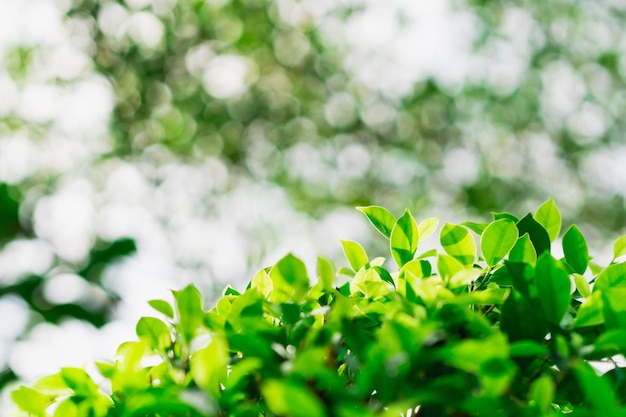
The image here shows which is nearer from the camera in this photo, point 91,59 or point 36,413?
point 36,413

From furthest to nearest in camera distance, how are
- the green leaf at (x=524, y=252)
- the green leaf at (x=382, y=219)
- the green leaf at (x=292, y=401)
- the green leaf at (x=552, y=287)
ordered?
1. the green leaf at (x=382, y=219)
2. the green leaf at (x=524, y=252)
3. the green leaf at (x=552, y=287)
4. the green leaf at (x=292, y=401)

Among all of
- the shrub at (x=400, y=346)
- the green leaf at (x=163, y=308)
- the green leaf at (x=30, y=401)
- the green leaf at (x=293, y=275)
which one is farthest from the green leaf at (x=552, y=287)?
the green leaf at (x=30, y=401)

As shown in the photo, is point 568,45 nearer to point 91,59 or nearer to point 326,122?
point 326,122

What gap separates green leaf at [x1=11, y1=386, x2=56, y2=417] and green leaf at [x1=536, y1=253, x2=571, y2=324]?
51 cm

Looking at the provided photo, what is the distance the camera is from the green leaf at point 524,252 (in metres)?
0.61

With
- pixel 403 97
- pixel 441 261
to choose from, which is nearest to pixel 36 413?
pixel 441 261

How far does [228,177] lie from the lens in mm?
7176

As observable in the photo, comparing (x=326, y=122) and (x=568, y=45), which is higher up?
(x=568, y=45)

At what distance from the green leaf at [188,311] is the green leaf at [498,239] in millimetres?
301

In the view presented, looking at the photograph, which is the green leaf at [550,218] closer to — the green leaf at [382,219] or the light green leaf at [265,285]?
the green leaf at [382,219]

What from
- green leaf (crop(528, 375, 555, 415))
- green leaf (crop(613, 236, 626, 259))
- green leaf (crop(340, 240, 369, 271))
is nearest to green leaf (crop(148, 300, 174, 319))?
green leaf (crop(340, 240, 369, 271))

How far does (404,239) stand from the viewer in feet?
2.27

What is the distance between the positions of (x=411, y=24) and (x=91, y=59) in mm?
3660

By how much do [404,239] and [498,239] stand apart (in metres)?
0.12
